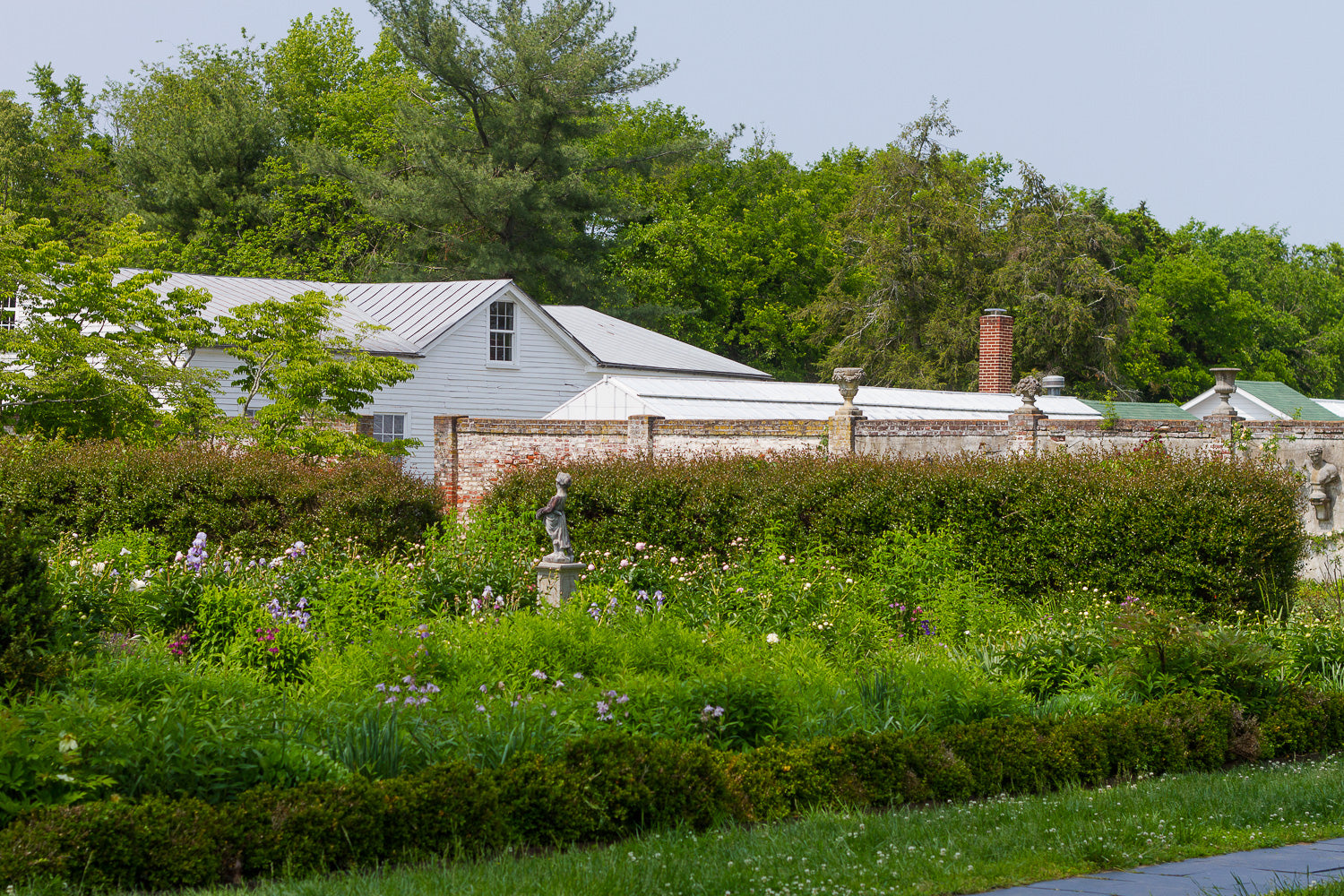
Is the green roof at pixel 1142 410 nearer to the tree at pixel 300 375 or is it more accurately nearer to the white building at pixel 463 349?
the white building at pixel 463 349

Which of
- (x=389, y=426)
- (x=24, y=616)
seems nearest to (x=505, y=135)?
(x=389, y=426)

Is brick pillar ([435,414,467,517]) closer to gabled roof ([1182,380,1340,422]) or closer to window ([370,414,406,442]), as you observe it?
window ([370,414,406,442])

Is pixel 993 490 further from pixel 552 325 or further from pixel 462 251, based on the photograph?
pixel 462 251

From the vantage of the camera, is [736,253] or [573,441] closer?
[573,441]

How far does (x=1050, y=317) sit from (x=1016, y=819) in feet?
133

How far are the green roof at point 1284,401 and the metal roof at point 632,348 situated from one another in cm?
1669

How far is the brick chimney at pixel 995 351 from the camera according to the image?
111 ft

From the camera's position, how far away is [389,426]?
94.3 feet

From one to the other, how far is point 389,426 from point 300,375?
349 inches

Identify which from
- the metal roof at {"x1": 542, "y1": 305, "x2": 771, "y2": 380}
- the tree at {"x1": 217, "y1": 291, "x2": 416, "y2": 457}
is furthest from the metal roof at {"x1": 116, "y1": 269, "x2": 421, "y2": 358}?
the tree at {"x1": 217, "y1": 291, "x2": 416, "y2": 457}

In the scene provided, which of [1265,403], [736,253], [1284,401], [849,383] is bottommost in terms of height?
[849,383]

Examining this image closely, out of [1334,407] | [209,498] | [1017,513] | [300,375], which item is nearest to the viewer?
[1017,513]

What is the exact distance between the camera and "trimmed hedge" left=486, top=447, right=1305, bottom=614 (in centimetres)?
1175

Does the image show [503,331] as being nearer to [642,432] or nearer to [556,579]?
[642,432]
